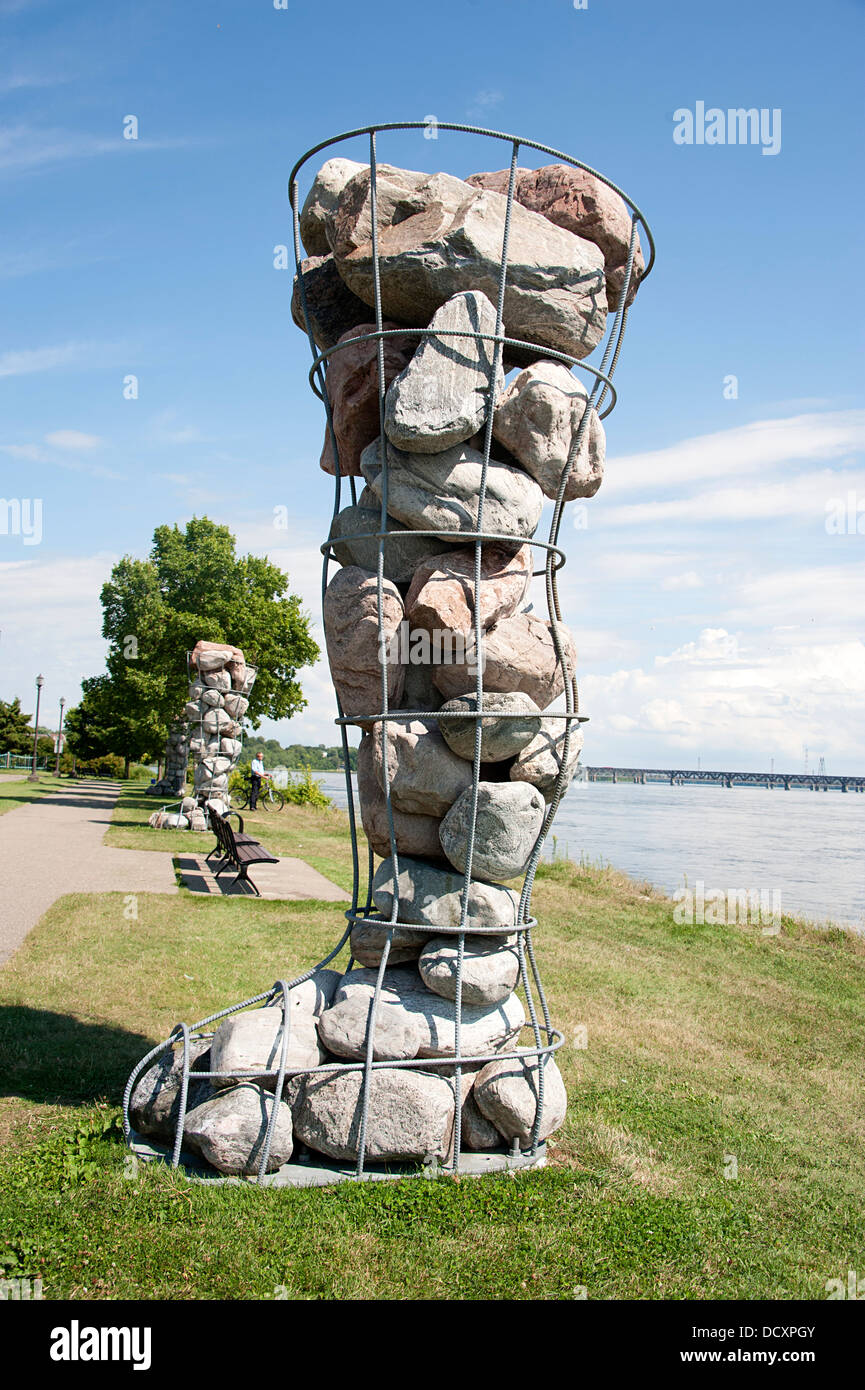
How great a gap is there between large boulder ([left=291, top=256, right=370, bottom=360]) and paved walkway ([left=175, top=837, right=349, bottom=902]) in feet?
25.0

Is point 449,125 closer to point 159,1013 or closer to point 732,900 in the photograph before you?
point 159,1013

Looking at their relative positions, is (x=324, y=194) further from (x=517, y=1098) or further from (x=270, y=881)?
(x=270, y=881)

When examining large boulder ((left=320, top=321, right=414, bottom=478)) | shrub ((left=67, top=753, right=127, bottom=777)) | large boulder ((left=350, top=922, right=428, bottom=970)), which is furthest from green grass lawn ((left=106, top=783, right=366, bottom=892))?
shrub ((left=67, top=753, right=127, bottom=777))

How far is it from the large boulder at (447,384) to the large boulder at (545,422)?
150 mm

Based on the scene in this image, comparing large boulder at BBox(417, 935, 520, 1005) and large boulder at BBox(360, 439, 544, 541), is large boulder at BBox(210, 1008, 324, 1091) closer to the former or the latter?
large boulder at BBox(417, 935, 520, 1005)

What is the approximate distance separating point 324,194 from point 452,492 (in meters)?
1.82

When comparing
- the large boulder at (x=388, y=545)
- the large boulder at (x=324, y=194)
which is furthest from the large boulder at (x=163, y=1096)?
the large boulder at (x=324, y=194)

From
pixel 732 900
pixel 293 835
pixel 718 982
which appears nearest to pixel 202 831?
pixel 293 835

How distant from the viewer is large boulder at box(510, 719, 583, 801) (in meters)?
4.14

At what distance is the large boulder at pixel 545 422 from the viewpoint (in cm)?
412

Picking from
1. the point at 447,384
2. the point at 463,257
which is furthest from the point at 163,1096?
the point at 463,257

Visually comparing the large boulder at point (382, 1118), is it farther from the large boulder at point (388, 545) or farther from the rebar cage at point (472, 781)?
the large boulder at point (388, 545)

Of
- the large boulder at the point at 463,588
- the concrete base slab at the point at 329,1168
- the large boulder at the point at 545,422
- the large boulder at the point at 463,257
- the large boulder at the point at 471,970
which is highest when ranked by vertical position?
the large boulder at the point at 463,257

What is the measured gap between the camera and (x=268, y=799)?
88.4 ft
